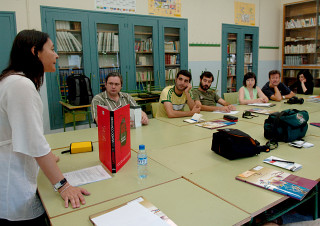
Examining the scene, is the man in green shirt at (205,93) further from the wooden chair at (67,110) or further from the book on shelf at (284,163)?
the book on shelf at (284,163)

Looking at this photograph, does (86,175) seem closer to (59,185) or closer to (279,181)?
(59,185)

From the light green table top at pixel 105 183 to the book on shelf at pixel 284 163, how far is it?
608 millimetres

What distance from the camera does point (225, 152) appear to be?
1666 millimetres

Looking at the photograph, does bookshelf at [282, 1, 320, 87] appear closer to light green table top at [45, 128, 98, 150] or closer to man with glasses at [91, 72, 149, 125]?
man with glasses at [91, 72, 149, 125]

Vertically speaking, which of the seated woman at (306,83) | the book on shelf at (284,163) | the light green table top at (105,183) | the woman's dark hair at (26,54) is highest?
the woman's dark hair at (26,54)

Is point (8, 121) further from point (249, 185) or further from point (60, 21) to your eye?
point (60, 21)

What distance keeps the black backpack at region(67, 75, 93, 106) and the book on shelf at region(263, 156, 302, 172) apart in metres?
3.43

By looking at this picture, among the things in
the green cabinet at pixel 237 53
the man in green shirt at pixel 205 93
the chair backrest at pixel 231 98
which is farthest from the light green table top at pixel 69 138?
Answer: the green cabinet at pixel 237 53

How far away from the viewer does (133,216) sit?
104cm

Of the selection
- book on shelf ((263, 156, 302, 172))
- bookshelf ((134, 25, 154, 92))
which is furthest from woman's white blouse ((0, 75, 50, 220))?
bookshelf ((134, 25, 154, 92))

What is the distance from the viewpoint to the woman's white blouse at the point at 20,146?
1100mm

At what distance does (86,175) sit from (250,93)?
3.36m

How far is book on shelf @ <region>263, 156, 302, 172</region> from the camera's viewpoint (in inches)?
58.5

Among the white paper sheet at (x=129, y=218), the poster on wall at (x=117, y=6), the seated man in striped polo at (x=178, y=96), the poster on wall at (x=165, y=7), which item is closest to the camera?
the white paper sheet at (x=129, y=218)
